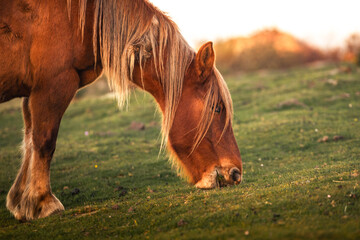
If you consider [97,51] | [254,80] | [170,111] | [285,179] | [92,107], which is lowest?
[92,107]

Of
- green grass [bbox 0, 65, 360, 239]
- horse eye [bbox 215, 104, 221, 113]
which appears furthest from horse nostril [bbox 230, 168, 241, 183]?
horse eye [bbox 215, 104, 221, 113]

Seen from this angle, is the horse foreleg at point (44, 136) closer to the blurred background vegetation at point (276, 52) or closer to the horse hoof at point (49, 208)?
the horse hoof at point (49, 208)

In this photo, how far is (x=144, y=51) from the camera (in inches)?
157

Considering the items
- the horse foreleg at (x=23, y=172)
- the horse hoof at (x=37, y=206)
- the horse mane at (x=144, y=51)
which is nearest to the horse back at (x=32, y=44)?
the horse mane at (x=144, y=51)

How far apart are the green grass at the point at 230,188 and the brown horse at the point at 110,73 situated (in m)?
0.38

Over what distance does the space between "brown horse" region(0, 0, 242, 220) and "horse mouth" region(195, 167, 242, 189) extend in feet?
0.04

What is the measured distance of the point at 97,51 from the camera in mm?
4027

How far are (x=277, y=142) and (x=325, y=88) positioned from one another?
5230mm

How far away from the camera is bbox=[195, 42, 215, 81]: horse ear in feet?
12.6

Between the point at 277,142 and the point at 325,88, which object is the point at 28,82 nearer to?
the point at 277,142

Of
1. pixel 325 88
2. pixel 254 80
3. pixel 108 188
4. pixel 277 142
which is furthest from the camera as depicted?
pixel 254 80

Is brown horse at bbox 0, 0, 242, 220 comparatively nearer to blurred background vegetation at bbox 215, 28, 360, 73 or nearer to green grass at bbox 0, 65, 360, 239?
green grass at bbox 0, 65, 360, 239

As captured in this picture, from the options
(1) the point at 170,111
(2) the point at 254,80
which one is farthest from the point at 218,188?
(2) the point at 254,80

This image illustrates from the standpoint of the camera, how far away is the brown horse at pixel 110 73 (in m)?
3.71
